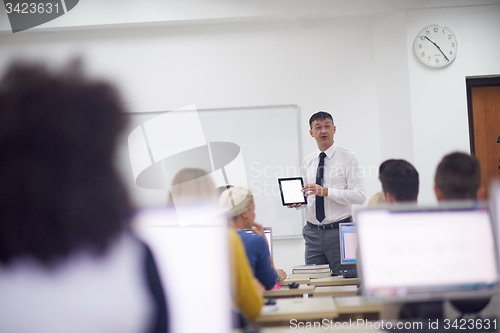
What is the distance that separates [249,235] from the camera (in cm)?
226

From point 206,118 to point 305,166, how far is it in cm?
139

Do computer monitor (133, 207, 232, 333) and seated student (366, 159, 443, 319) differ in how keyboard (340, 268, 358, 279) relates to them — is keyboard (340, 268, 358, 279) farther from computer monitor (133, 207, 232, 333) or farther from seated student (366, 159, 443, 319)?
computer monitor (133, 207, 232, 333)

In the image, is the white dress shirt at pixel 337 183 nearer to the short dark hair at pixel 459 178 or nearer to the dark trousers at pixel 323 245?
the dark trousers at pixel 323 245

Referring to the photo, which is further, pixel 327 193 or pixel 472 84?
pixel 472 84

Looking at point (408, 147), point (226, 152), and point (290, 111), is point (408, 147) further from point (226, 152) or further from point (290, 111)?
point (226, 152)

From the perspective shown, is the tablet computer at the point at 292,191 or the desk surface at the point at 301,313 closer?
the desk surface at the point at 301,313

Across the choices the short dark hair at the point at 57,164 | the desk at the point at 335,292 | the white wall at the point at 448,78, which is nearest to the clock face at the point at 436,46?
the white wall at the point at 448,78

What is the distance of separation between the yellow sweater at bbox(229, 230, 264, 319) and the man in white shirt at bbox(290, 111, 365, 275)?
1.89 metres

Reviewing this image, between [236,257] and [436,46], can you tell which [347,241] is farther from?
[436,46]

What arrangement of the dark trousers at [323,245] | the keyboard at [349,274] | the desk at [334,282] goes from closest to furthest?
the desk at [334,282]
the keyboard at [349,274]
the dark trousers at [323,245]

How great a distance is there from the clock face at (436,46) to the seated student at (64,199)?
170 inches

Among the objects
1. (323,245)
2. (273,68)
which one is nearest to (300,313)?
(323,245)

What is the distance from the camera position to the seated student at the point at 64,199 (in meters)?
0.68

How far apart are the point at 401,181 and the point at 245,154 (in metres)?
2.73
